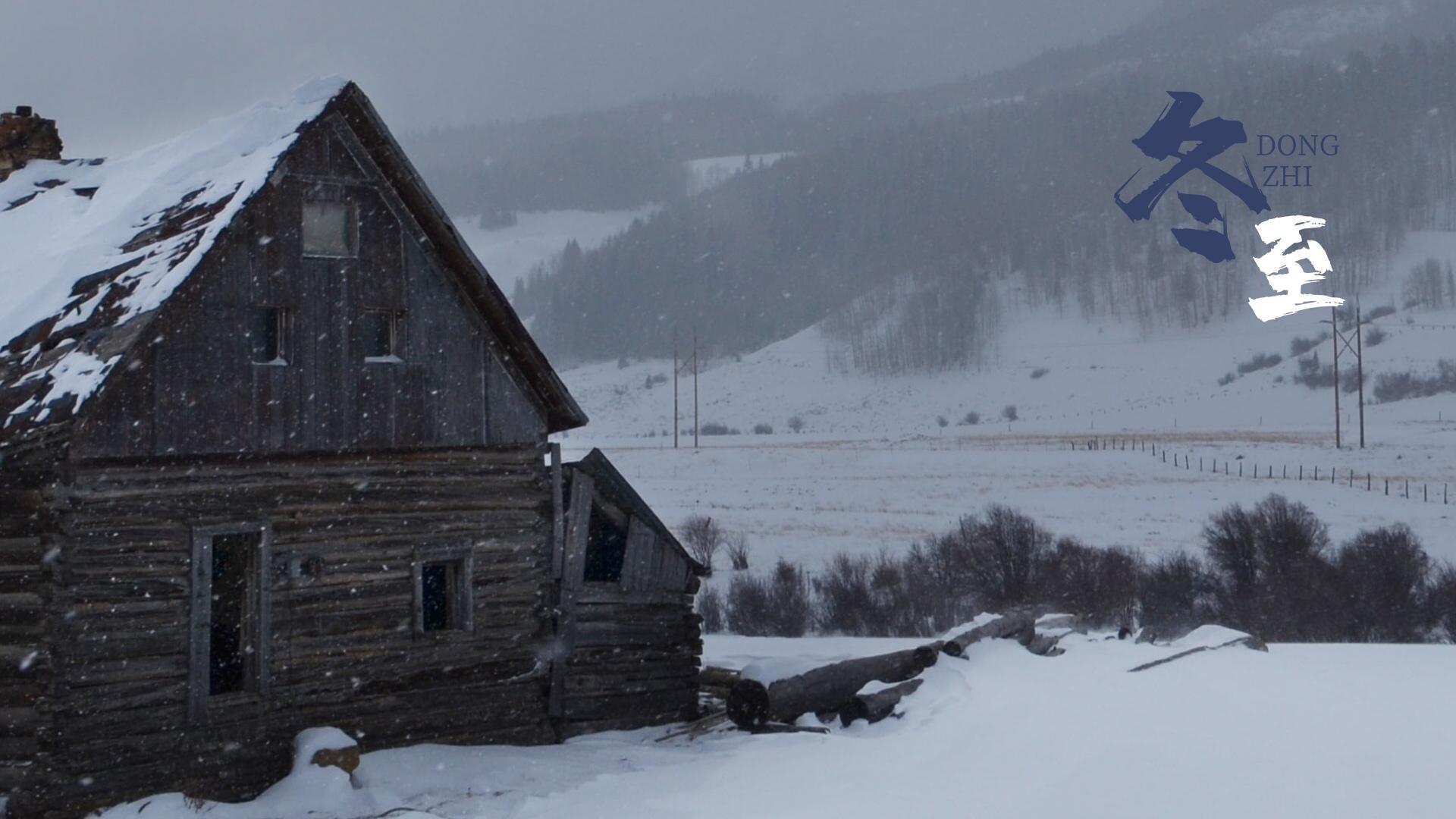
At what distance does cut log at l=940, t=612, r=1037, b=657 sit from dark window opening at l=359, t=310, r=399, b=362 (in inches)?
271

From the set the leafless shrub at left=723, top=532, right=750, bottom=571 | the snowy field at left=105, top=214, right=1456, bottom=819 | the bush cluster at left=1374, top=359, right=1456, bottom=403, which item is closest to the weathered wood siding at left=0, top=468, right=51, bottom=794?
the snowy field at left=105, top=214, right=1456, bottom=819

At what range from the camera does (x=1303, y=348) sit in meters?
95.3

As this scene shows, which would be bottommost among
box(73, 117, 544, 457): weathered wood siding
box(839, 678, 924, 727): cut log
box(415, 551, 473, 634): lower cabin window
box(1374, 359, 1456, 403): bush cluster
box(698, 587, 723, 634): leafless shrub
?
box(698, 587, 723, 634): leafless shrub

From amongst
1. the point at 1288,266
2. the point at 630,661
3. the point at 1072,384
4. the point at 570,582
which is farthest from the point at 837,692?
the point at 1288,266

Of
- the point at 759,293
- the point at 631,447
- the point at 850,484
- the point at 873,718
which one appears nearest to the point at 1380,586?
the point at 873,718

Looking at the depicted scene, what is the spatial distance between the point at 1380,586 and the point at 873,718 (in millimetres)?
16462

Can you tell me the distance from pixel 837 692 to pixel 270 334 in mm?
6672

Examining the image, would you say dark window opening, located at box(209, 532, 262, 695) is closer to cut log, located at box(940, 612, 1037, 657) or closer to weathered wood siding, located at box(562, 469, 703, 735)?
weathered wood siding, located at box(562, 469, 703, 735)

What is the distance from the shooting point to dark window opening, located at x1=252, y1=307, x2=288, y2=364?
10.9m

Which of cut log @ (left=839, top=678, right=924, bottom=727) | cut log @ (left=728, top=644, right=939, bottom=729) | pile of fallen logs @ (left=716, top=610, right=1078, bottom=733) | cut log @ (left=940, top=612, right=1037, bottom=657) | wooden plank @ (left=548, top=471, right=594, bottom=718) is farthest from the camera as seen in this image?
cut log @ (left=940, top=612, right=1037, bottom=657)

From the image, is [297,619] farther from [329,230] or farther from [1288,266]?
[1288,266]

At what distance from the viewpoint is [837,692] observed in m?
12.4

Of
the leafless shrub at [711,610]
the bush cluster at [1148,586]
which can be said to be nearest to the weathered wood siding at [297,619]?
the leafless shrub at [711,610]

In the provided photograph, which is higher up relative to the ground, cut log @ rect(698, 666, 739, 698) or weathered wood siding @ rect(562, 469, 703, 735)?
weathered wood siding @ rect(562, 469, 703, 735)
